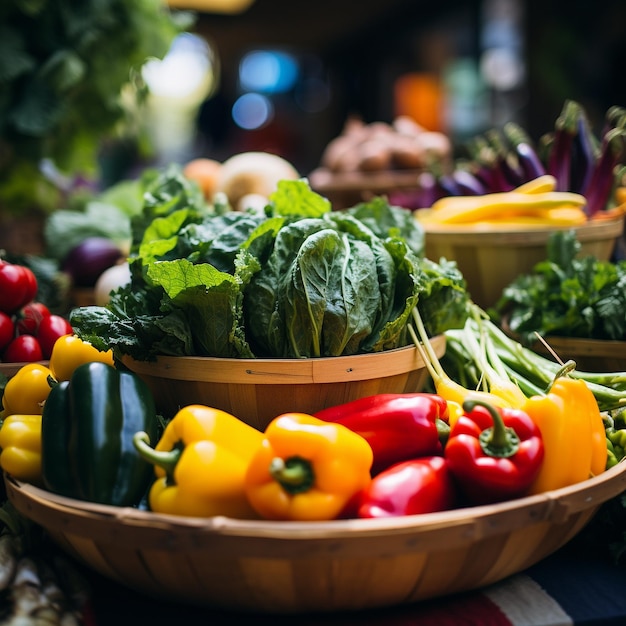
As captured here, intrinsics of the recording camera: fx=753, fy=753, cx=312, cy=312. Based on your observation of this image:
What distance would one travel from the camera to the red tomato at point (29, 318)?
2.09 m

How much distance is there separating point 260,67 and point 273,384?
610 inches

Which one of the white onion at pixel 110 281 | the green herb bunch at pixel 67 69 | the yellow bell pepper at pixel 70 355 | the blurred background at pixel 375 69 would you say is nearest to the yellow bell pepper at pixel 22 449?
the yellow bell pepper at pixel 70 355

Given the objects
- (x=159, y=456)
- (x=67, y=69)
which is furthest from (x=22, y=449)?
(x=67, y=69)

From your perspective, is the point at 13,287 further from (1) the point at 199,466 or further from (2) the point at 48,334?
(1) the point at 199,466

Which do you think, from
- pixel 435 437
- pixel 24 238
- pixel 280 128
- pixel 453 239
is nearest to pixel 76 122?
pixel 24 238

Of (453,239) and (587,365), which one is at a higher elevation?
(453,239)

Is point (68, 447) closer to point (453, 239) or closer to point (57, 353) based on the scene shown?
point (57, 353)

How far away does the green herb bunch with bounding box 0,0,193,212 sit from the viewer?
10.2 feet

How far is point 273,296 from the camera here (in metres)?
1.70

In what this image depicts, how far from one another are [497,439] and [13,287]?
136cm

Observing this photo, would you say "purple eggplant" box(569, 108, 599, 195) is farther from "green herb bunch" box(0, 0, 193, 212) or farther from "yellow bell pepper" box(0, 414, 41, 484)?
"yellow bell pepper" box(0, 414, 41, 484)

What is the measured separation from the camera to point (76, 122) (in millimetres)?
3473

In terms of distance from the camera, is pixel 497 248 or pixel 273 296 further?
pixel 497 248

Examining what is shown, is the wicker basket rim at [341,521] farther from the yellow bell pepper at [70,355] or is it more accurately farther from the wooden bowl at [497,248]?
the wooden bowl at [497,248]
